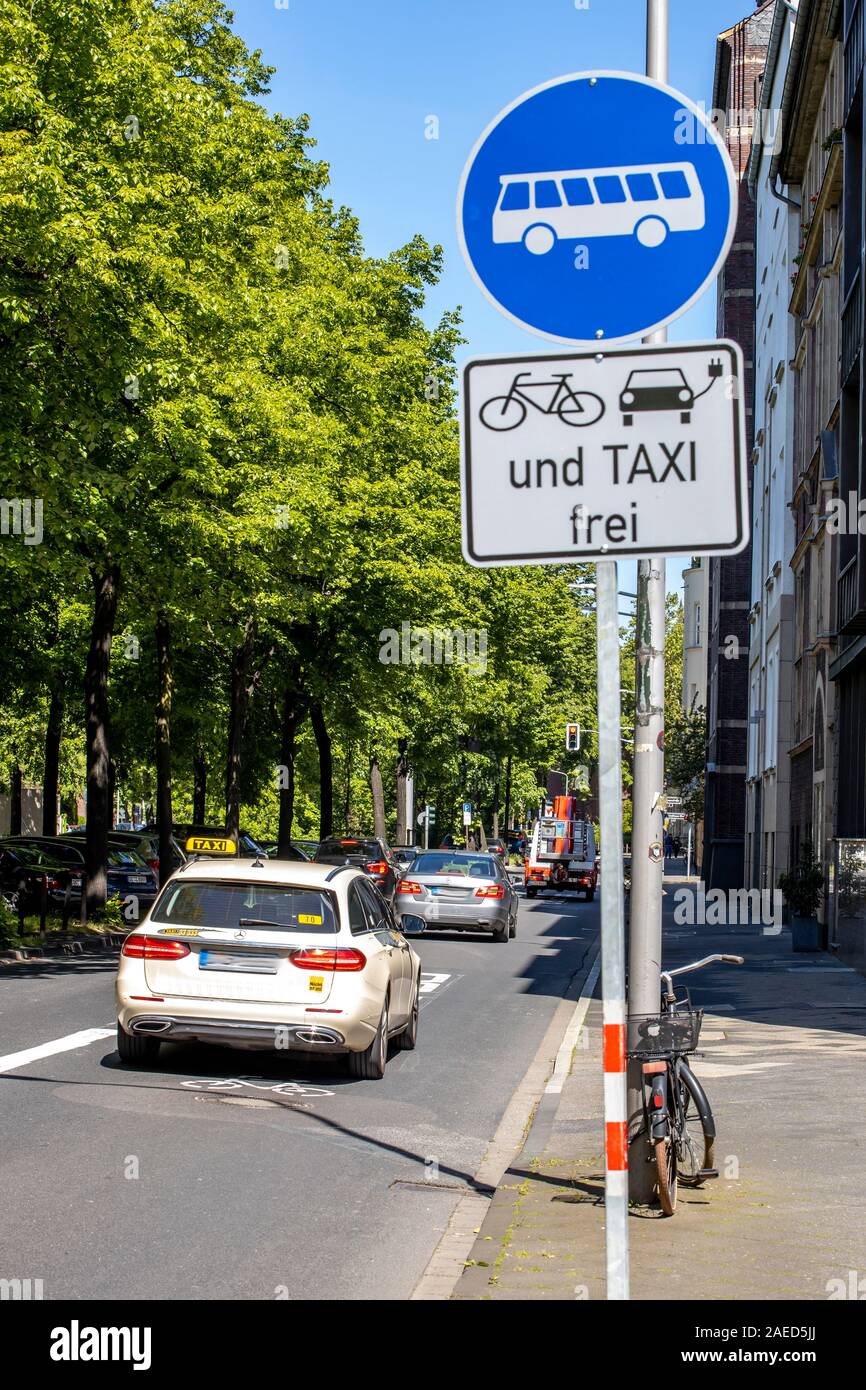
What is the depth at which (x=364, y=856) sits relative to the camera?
1532 inches

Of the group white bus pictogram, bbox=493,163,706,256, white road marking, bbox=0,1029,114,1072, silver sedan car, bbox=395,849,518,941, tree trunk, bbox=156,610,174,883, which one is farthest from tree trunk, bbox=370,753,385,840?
white bus pictogram, bbox=493,163,706,256

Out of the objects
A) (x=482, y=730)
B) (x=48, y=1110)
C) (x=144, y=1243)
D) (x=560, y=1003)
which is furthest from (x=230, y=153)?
(x=482, y=730)

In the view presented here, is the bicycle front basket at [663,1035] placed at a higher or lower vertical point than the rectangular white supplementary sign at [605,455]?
lower

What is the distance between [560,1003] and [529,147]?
52.6 ft

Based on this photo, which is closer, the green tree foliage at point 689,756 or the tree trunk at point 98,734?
the tree trunk at point 98,734

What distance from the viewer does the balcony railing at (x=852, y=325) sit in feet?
87.2

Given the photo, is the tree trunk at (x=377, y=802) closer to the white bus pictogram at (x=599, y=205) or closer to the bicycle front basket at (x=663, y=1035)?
the bicycle front basket at (x=663, y=1035)

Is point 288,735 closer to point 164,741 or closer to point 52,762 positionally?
point 52,762

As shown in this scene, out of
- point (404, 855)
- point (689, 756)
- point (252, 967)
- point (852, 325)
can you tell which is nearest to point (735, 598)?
point (689, 756)

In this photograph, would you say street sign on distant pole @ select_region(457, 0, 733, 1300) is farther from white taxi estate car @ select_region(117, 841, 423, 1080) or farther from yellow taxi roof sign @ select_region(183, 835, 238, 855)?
yellow taxi roof sign @ select_region(183, 835, 238, 855)

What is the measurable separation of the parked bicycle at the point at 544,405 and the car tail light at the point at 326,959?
25.5 feet

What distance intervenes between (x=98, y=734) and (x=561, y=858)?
108 feet

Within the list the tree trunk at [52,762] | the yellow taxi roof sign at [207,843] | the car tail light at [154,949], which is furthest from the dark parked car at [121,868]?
the car tail light at [154,949]

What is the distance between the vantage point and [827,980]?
71.8 ft
